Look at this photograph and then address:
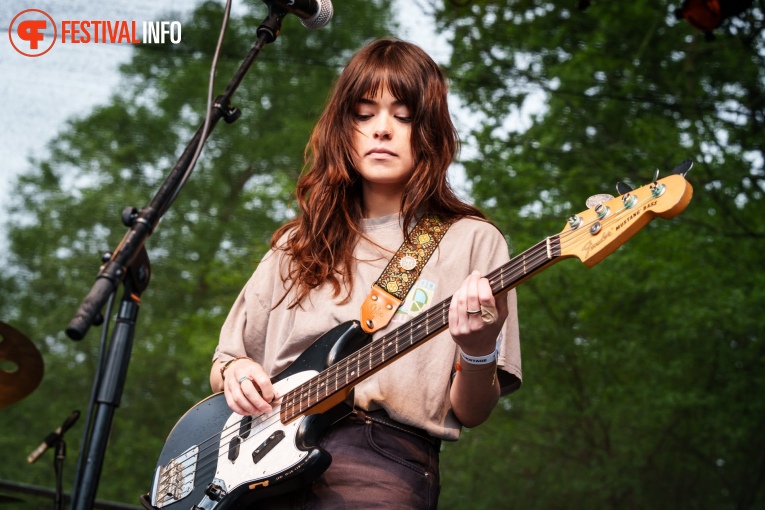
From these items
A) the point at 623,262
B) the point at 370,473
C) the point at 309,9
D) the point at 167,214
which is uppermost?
the point at 167,214

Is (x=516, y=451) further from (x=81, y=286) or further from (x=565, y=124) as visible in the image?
(x=81, y=286)

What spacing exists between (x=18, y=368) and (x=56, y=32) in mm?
2370

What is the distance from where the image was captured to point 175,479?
6.16 feet

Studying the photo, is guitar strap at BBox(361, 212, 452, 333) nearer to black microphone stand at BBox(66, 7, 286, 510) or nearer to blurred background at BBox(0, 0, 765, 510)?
black microphone stand at BBox(66, 7, 286, 510)

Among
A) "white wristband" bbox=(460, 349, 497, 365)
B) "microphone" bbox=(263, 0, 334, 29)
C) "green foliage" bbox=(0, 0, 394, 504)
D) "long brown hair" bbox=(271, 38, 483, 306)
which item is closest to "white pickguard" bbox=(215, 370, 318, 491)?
"long brown hair" bbox=(271, 38, 483, 306)

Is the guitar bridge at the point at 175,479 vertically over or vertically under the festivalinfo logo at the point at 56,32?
under

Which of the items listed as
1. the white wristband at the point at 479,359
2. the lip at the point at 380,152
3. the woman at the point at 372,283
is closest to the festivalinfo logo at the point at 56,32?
the woman at the point at 372,283

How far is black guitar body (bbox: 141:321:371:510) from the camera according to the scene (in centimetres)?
166

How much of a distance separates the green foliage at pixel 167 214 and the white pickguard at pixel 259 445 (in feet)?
8.10

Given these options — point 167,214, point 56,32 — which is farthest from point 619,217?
point 56,32

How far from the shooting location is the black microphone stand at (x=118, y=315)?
4.50 ft

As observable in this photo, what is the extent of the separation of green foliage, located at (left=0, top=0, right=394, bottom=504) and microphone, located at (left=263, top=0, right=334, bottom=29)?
2253 mm

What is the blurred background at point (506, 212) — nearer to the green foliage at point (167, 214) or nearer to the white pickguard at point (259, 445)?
the green foliage at point (167, 214)

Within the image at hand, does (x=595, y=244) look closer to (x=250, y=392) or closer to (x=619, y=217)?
(x=619, y=217)
